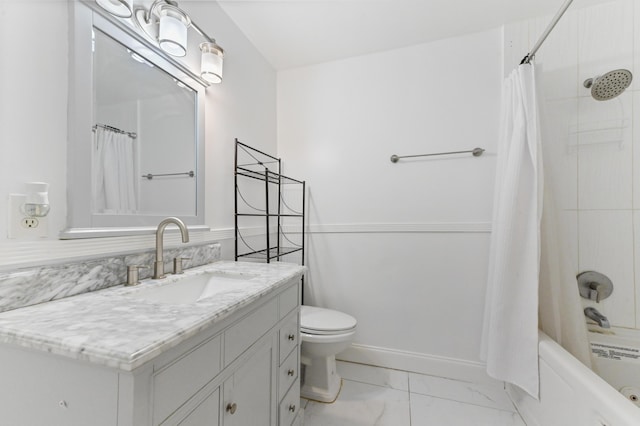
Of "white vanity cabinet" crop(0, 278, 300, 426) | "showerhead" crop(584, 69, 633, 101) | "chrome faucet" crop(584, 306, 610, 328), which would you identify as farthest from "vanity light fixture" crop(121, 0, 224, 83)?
"chrome faucet" crop(584, 306, 610, 328)

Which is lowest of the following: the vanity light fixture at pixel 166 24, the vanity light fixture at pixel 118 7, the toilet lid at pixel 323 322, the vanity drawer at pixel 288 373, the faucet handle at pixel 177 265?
the vanity drawer at pixel 288 373

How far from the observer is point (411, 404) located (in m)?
1.46

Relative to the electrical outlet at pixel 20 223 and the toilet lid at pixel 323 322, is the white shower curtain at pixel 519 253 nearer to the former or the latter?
the toilet lid at pixel 323 322

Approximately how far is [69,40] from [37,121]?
28 cm

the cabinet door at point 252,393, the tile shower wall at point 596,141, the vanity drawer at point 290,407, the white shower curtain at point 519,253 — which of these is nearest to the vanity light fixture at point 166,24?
the cabinet door at point 252,393

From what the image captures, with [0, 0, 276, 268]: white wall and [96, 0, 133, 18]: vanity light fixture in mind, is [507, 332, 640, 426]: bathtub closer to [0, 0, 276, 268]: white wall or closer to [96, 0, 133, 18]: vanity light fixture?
[0, 0, 276, 268]: white wall

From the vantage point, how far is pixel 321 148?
2.03 metres

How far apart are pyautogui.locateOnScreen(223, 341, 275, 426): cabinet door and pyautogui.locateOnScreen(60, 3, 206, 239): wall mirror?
648 millimetres

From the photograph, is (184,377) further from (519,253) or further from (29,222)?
(519,253)

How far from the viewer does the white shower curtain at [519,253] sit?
127 cm

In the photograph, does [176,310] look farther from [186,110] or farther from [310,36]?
[310,36]

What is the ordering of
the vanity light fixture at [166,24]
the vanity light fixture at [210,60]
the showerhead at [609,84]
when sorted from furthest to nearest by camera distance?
1. the showerhead at [609,84]
2. the vanity light fixture at [210,60]
3. the vanity light fixture at [166,24]

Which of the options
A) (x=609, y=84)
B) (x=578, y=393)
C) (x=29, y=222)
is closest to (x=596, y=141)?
(x=609, y=84)

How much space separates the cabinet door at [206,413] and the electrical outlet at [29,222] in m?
0.65
